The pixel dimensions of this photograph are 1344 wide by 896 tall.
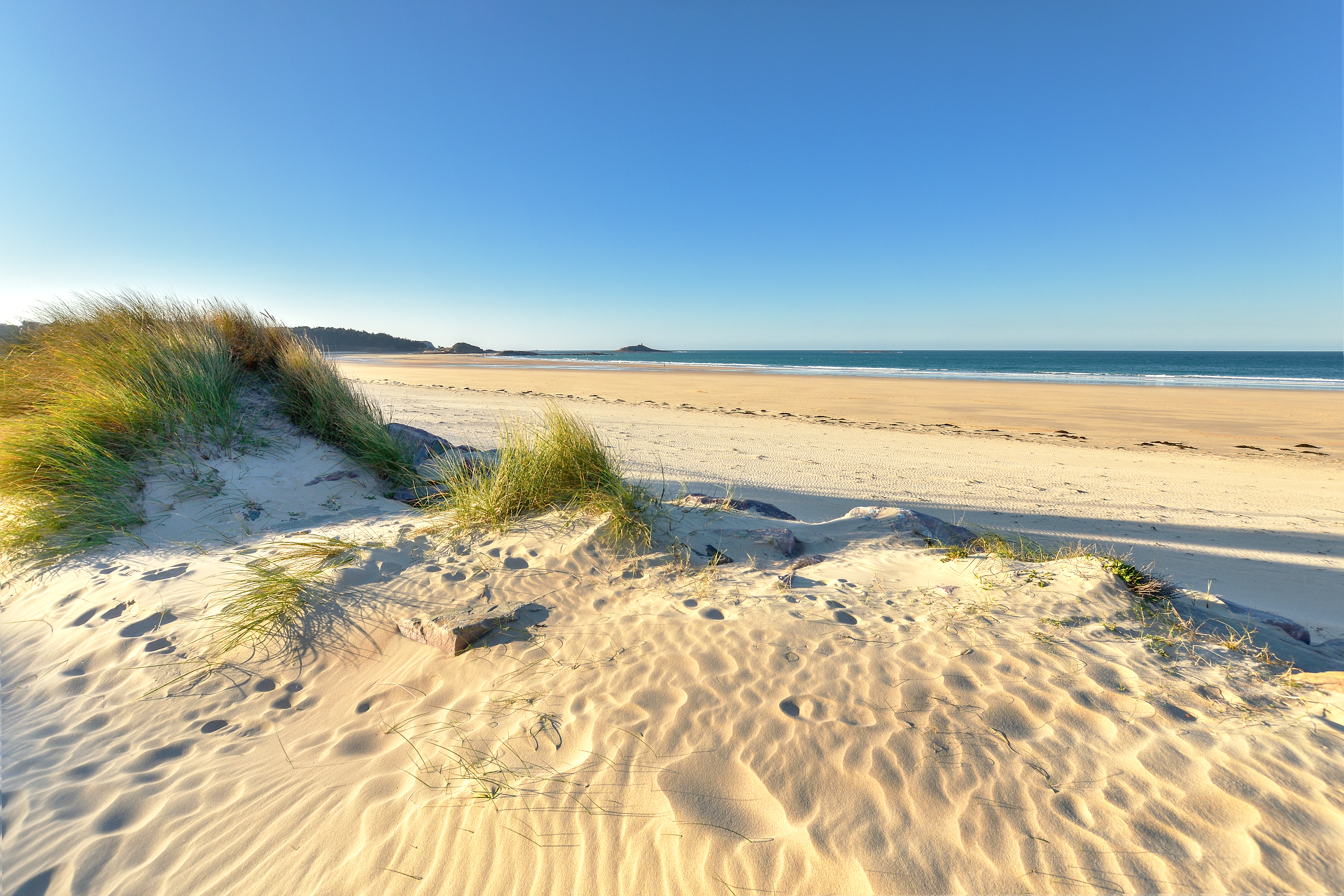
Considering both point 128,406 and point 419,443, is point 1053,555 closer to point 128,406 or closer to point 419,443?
point 419,443

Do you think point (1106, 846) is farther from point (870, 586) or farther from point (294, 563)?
point (294, 563)

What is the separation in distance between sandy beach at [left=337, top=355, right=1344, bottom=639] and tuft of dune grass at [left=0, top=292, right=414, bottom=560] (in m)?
3.32

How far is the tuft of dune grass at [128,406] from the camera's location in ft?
15.2

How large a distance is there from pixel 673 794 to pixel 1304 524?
8.32m

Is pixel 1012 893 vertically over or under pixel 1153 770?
under

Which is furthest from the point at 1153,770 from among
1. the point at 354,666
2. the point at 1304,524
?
the point at 1304,524

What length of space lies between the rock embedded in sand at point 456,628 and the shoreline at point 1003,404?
13.2ft

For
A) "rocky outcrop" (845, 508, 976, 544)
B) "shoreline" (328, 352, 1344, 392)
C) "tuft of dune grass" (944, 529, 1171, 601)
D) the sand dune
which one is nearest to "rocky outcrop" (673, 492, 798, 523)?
"rocky outcrop" (845, 508, 976, 544)

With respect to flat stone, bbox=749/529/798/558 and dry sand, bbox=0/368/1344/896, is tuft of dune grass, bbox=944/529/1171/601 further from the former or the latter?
flat stone, bbox=749/529/798/558

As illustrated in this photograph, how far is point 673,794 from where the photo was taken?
2135 mm

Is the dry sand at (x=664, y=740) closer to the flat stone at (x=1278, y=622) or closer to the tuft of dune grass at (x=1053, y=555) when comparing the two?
the flat stone at (x=1278, y=622)

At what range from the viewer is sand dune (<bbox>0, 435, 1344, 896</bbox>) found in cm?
189

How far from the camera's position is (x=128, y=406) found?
552 cm

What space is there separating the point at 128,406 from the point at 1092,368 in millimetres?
62283
